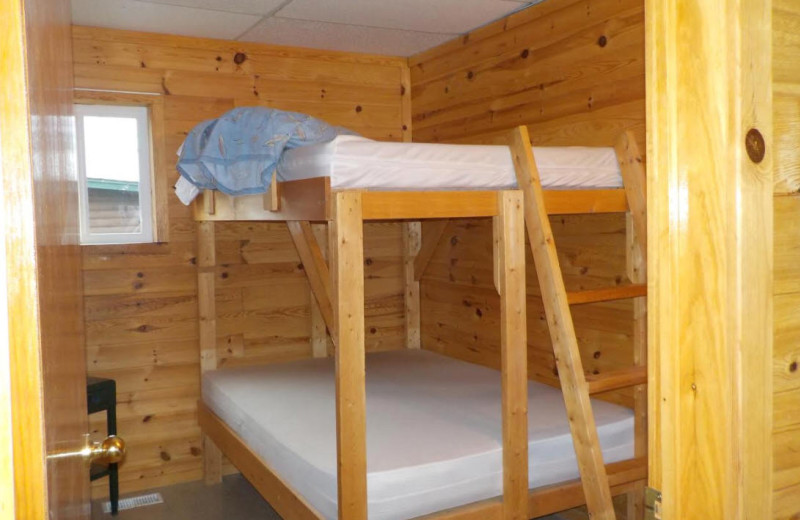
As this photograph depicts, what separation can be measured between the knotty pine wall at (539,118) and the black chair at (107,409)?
1869 millimetres

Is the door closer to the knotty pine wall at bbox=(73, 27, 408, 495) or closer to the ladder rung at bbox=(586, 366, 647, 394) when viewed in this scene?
the ladder rung at bbox=(586, 366, 647, 394)

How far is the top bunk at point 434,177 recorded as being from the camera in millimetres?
2395

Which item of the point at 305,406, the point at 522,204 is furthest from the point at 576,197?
the point at 305,406

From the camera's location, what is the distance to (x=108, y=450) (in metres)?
1.08

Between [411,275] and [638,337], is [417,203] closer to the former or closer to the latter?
[638,337]

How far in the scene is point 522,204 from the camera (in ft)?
8.48

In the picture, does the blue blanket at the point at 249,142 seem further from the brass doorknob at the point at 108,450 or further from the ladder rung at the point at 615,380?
the brass doorknob at the point at 108,450

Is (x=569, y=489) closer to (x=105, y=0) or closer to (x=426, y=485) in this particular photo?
(x=426, y=485)

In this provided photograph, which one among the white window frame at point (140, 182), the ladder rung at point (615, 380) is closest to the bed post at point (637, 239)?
the ladder rung at point (615, 380)

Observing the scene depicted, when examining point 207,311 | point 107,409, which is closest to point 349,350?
point 107,409

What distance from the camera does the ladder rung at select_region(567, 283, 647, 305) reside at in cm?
250

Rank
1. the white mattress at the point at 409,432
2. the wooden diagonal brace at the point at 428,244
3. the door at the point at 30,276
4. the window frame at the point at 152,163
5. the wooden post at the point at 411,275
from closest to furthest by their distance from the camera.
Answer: the door at the point at 30,276, the white mattress at the point at 409,432, the window frame at the point at 152,163, the wooden diagonal brace at the point at 428,244, the wooden post at the point at 411,275

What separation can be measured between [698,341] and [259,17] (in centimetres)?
316

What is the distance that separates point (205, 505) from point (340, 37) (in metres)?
2.55
